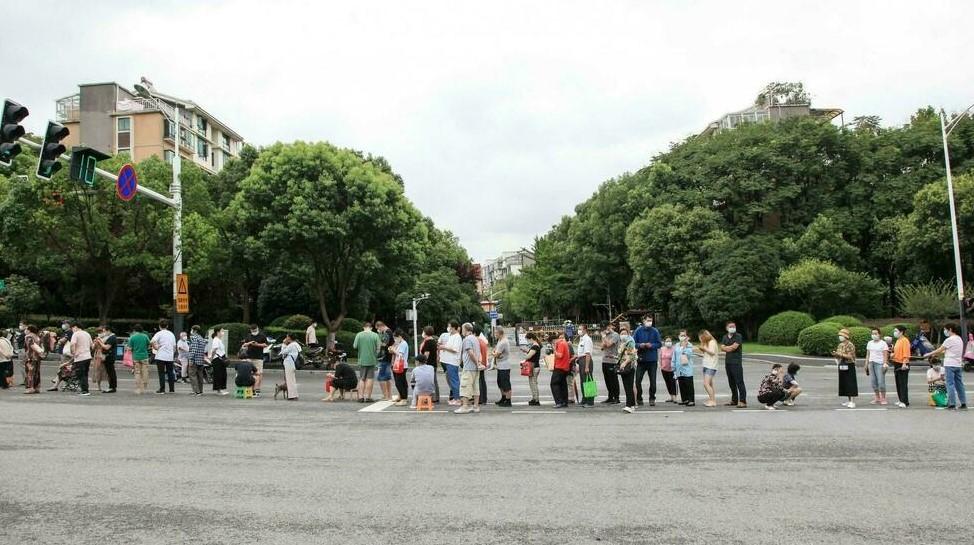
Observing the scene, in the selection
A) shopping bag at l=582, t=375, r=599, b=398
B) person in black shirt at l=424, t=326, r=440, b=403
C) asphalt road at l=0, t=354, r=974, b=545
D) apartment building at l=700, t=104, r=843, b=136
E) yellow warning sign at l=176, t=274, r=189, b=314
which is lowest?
asphalt road at l=0, t=354, r=974, b=545

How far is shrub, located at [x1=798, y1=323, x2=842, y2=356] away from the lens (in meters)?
30.6

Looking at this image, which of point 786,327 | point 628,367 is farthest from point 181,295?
point 786,327

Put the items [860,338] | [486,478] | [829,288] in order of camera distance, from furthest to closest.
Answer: [829,288] < [860,338] < [486,478]

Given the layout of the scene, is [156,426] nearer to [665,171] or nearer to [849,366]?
[849,366]

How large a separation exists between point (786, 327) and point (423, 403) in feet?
90.9

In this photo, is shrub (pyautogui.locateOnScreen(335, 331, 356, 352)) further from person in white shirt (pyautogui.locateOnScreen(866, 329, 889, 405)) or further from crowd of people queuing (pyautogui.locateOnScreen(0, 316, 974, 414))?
person in white shirt (pyautogui.locateOnScreen(866, 329, 889, 405))

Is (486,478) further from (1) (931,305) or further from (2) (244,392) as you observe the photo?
(1) (931,305)

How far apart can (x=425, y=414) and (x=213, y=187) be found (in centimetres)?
3348

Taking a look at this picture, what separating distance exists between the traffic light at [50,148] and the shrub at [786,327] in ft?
108

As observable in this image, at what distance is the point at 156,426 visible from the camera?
12078mm

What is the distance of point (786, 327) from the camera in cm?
3703

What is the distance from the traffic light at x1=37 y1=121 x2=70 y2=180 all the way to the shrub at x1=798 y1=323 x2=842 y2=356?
94.6 ft

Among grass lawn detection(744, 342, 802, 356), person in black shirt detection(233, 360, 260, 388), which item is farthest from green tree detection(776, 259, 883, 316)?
person in black shirt detection(233, 360, 260, 388)

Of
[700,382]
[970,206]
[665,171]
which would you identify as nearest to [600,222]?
[665,171]
